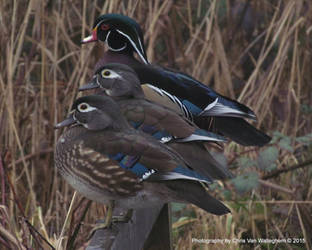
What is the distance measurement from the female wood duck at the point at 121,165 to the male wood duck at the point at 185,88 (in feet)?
2.10

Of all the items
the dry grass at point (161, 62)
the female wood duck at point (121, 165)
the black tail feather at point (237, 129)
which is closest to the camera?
the female wood duck at point (121, 165)

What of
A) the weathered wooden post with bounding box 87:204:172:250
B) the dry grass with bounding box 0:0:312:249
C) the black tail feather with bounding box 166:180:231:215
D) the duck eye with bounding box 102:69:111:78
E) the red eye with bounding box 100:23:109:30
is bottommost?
the dry grass with bounding box 0:0:312:249

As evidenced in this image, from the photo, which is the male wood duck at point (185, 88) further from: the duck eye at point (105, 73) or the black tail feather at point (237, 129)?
the duck eye at point (105, 73)

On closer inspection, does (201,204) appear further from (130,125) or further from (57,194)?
(57,194)

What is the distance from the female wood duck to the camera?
1925 mm

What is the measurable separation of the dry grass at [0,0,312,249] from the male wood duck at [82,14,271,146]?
549 millimetres

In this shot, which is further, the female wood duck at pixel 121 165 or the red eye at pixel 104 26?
the red eye at pixel 104 26

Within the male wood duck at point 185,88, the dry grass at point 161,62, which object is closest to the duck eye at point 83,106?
the male wood duck at point 185,88

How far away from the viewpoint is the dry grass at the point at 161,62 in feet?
11.3

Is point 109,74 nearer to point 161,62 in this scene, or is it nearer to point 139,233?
point 139,233

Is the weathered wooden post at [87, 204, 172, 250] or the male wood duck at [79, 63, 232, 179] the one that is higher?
the male wood duck at [79, 63, 232, 179]

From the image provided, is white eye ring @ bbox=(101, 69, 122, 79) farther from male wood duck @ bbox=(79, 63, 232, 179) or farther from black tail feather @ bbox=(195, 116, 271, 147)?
black tail feather @ bbox=(195, 116, 271, 147)

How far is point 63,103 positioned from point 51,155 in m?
0.33

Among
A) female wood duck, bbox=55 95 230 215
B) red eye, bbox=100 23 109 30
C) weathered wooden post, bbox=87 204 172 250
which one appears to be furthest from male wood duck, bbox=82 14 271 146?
female wood duck, bbox=55 95 230 215
